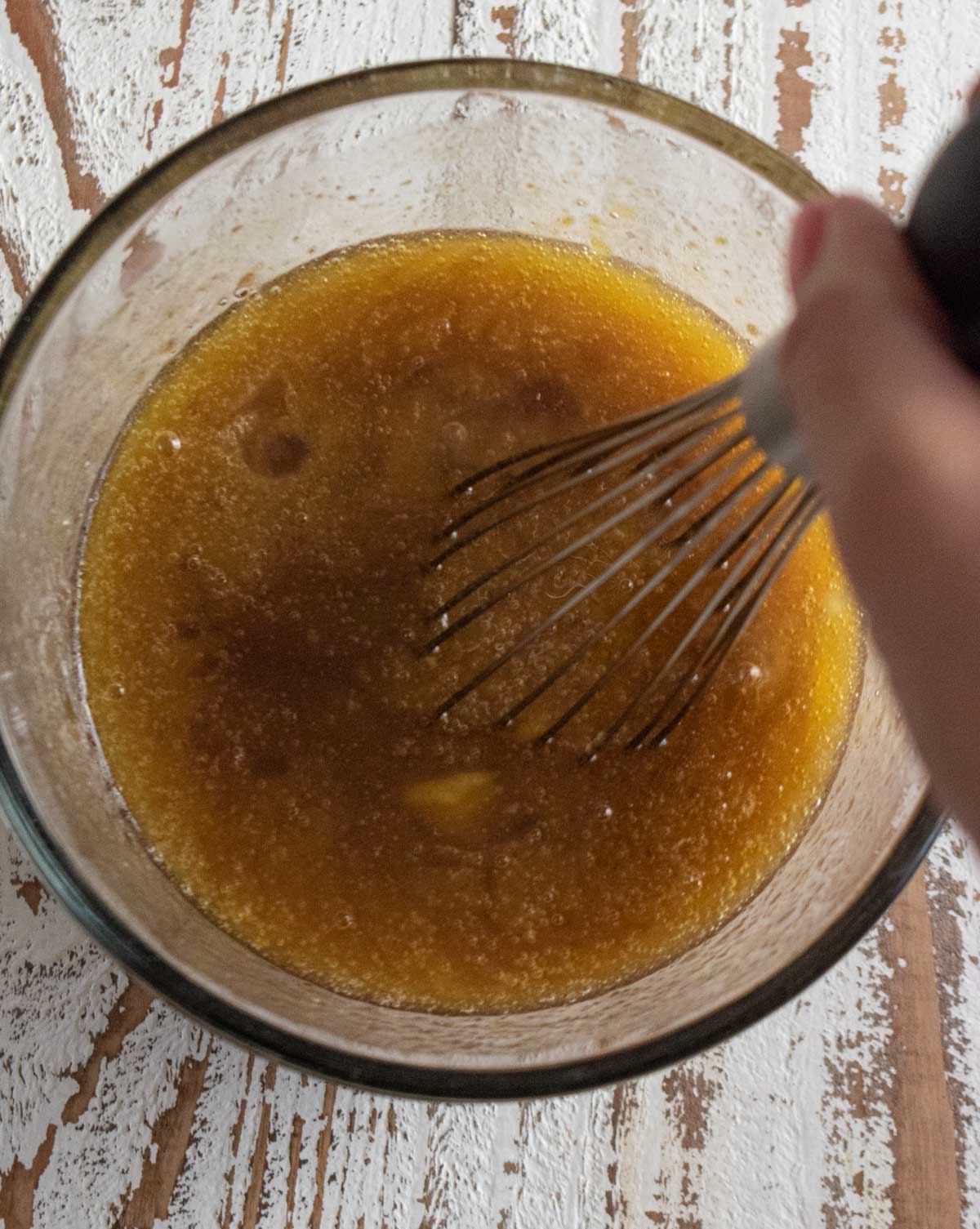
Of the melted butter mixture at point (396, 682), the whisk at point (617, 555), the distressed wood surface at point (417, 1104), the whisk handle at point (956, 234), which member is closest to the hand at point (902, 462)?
the whisk handle at point (956, 234)

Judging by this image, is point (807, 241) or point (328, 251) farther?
point (328, 251)

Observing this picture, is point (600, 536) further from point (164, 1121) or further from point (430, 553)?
point (164, 1121)

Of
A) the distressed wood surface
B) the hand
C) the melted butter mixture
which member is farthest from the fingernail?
the distressed wood surface

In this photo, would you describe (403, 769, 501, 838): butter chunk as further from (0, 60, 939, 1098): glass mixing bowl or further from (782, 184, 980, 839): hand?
(782, 184, 980, 839): hand

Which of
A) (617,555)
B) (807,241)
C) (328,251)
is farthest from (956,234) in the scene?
(328,251)

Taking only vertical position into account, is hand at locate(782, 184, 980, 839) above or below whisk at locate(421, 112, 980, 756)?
below

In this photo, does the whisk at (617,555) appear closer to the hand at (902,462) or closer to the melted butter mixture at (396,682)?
the melted butter mixture at (396,682)

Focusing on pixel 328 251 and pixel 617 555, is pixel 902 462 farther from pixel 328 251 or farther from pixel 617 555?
pixel 328 251
